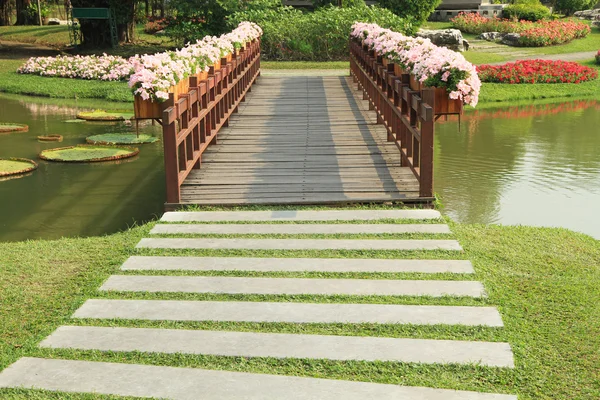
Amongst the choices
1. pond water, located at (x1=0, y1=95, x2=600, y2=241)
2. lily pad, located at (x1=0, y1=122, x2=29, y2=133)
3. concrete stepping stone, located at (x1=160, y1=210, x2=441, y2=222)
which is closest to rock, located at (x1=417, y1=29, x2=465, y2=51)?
pond water, located at (x1=0, y1=95, x2=600, y2=241)

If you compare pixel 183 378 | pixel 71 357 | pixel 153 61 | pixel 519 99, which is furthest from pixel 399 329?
pixel 519 99

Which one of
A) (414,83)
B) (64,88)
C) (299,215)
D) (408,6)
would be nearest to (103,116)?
(64,88)

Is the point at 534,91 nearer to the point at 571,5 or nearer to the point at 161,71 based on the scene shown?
the point at 161,71

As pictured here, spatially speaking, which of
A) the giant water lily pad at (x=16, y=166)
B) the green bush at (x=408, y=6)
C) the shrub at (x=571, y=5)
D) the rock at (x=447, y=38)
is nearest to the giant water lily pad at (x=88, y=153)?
the giant water lily pad at (x=16, y=166)

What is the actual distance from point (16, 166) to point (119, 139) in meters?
2.56

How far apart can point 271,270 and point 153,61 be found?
3.01 m

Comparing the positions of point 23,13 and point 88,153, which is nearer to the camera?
point 88,153

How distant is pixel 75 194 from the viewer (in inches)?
388

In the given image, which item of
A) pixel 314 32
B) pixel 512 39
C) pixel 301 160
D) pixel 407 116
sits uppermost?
pixel 314 32

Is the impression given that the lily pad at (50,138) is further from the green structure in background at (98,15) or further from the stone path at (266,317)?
the green structure in background at (98,15)

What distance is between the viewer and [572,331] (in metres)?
4.75

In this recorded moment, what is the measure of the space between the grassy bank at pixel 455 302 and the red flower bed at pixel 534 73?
53.0 feet

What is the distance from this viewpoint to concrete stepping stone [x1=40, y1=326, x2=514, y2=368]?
4.41m

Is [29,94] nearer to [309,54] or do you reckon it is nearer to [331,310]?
[309,54]
